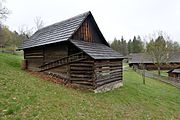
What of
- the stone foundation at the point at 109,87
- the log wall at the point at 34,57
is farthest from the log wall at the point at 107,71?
the log wall at the point at 34,57

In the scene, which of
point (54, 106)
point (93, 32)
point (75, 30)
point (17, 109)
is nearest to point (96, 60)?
point (75, 30)

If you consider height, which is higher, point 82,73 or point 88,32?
point 88,32

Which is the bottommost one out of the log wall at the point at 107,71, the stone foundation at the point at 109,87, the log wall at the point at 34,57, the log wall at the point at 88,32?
the stone foundation at the point at 109,87

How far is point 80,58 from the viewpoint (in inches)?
571

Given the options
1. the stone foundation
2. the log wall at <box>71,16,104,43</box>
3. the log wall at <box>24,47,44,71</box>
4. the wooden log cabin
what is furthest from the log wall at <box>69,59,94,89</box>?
the log wall at <box>24,47,44,71</box>

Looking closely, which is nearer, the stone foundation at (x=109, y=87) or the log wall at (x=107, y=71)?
the log wall at (x=107, y=71)

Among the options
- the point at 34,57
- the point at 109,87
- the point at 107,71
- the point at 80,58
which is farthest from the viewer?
the point at 34,57

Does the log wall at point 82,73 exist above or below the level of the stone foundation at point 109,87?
above

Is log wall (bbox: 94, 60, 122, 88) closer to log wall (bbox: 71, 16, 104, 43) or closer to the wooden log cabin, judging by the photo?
the wooden log cabin

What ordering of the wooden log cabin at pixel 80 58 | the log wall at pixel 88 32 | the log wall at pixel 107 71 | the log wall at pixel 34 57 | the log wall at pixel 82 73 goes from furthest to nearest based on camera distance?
the log wall at pixel 34 57 → the log wall at pixel 88 32 → the log wall at pixel 107 71 → the wooden log cabin at pixel 80 58 → the log wall at pixel 82 73

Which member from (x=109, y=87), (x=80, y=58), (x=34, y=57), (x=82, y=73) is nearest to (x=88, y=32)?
(x=80, y=58)

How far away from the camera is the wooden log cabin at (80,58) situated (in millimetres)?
14383

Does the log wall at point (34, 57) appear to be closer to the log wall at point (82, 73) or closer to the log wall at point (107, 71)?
the log wall at point (82, 73)

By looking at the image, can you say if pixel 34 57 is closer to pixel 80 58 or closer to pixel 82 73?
pixel 80 58
